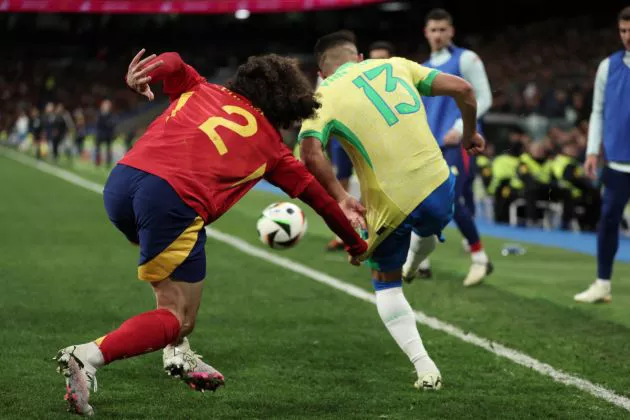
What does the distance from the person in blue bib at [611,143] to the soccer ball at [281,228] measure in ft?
11.3

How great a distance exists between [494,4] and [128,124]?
20035mm

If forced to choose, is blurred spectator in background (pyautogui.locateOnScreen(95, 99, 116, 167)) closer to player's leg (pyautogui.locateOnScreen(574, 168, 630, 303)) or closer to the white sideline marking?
the white sideline marking

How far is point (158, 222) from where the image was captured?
15.4 ft

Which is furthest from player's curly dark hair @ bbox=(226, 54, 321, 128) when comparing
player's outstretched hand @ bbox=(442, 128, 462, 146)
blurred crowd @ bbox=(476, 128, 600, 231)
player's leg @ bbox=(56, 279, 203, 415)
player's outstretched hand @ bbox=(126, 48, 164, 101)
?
blurred crowd @ bbox=(476, 128, 600, 231)

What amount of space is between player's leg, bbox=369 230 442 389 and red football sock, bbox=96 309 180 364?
1.42 m

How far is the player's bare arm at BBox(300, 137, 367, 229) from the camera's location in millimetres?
5441

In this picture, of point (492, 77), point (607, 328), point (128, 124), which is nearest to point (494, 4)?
point (492, 77)

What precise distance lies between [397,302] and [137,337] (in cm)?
160

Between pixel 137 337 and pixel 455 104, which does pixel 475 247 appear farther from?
pixel 137 337

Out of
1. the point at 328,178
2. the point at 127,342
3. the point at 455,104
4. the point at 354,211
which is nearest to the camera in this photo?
the point at 127,342

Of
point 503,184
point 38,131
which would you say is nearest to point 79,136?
point 38,131

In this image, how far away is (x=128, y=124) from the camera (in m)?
53.1

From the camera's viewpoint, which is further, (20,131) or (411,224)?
(20,131)

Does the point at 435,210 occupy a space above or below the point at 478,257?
above
